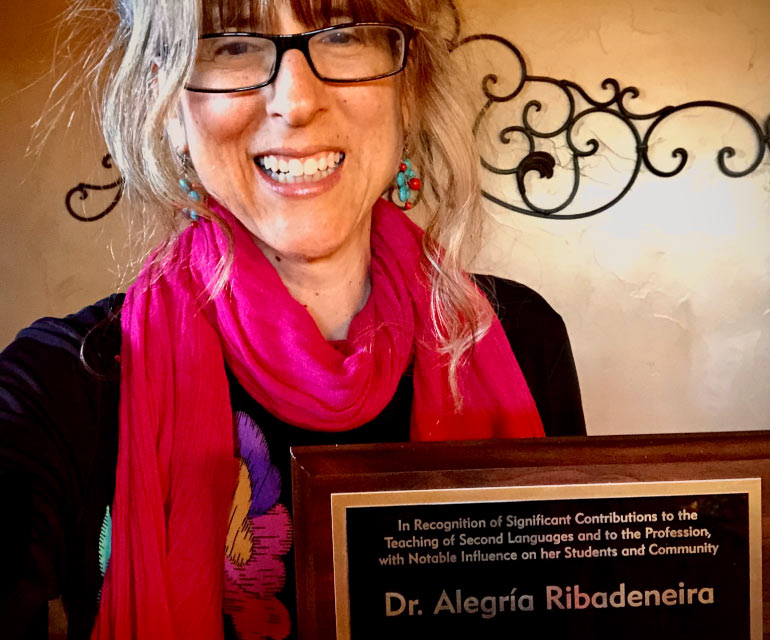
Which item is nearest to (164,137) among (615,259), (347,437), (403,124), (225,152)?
(225,152)

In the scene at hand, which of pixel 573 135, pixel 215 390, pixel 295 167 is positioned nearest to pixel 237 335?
pixel 215 390

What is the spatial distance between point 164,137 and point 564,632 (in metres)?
0.55

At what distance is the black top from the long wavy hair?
109mm

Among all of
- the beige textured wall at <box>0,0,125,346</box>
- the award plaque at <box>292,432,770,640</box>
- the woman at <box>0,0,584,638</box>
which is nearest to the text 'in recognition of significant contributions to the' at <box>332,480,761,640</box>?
the award plaque at <box>292,432,770,640</box>

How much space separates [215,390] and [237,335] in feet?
0.19

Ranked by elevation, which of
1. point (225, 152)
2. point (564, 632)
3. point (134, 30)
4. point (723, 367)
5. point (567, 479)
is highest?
point (134, 30)

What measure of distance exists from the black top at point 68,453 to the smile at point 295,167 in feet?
0.69

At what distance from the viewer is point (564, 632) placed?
20.0 inches

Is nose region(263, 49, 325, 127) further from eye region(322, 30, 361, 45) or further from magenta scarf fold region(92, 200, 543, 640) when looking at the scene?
magenta scarf fold region(92, 200, 543, 640)

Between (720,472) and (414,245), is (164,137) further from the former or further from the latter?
(720,472)

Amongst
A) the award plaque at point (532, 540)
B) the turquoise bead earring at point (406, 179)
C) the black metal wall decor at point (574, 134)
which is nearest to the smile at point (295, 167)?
the turquoise bead earring at point (406, 179)

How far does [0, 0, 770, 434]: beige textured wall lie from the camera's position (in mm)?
1039

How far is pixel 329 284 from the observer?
726 mm

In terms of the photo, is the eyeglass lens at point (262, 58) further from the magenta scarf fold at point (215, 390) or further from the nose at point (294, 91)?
the magenta scarf fold at point (215, 390)
